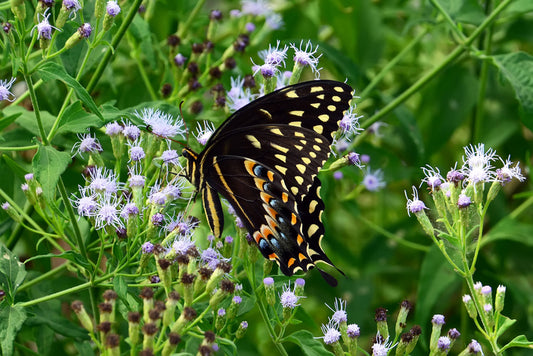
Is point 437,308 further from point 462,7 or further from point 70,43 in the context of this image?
point 70,43

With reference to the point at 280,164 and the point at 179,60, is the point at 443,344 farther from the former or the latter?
the point at 179,60

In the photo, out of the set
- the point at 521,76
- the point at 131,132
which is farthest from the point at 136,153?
the point at 521,76

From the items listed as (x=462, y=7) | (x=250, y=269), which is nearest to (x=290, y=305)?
(x=250, y=269)

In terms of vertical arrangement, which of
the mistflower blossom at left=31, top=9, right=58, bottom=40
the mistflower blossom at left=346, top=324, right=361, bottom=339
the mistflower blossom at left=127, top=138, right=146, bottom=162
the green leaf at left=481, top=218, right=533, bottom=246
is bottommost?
the green leaf at left=481, top=218, right=533, bottom=246

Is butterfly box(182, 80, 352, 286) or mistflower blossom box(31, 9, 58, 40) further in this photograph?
butterfly box(182, 80, 352, 286)

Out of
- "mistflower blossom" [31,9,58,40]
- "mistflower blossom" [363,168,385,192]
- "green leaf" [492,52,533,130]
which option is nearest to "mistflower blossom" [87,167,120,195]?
"mistflower blossom" [31,9,58,40]

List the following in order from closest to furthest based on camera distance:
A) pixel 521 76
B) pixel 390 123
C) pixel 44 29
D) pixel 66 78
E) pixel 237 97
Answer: pixel 66 78
pixel 44 29
pixel 237 97
pixel 521 76
pixel 390 123

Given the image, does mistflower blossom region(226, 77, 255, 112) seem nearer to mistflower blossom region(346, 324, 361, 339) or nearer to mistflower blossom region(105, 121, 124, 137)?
mistflower blossom region(105, 121, 124, 137)
